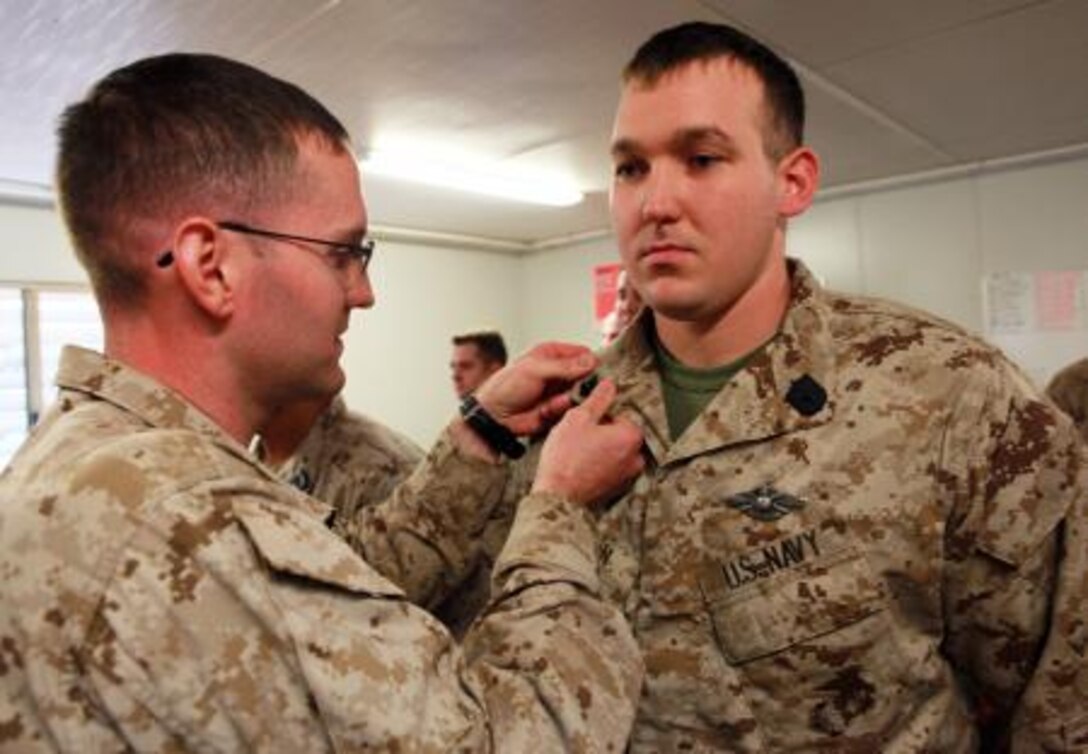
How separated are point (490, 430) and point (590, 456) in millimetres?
310

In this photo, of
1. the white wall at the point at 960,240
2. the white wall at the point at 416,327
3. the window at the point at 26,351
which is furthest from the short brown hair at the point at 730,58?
the white wall at the point at 416,327

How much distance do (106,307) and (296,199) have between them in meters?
0.26

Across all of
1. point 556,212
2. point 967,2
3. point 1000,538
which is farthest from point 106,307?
point 556,212

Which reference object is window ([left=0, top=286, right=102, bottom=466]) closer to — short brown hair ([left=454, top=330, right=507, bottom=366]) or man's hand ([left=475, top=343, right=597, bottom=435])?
short brown hair ([left=454, top=330, right=507, bottom=366])

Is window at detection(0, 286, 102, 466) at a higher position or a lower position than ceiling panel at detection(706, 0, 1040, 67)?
lower

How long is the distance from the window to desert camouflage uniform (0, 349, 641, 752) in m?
3.82

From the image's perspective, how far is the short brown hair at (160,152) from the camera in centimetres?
92

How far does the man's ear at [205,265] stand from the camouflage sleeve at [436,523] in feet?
2.08

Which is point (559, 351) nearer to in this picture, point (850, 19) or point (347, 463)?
point (347, 463)

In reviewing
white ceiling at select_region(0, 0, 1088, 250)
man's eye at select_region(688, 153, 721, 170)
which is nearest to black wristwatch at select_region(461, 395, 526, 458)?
man's eye at select_region(688, 153, 721, 170)

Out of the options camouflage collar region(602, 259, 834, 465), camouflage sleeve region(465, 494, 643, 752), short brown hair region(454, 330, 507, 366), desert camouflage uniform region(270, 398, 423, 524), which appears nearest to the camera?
camouflage sleeve region(465, 494, 643, 752)

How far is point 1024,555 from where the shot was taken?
3.74ft

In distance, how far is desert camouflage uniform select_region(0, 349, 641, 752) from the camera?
73 centimetres

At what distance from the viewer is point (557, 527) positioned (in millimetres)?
1083
